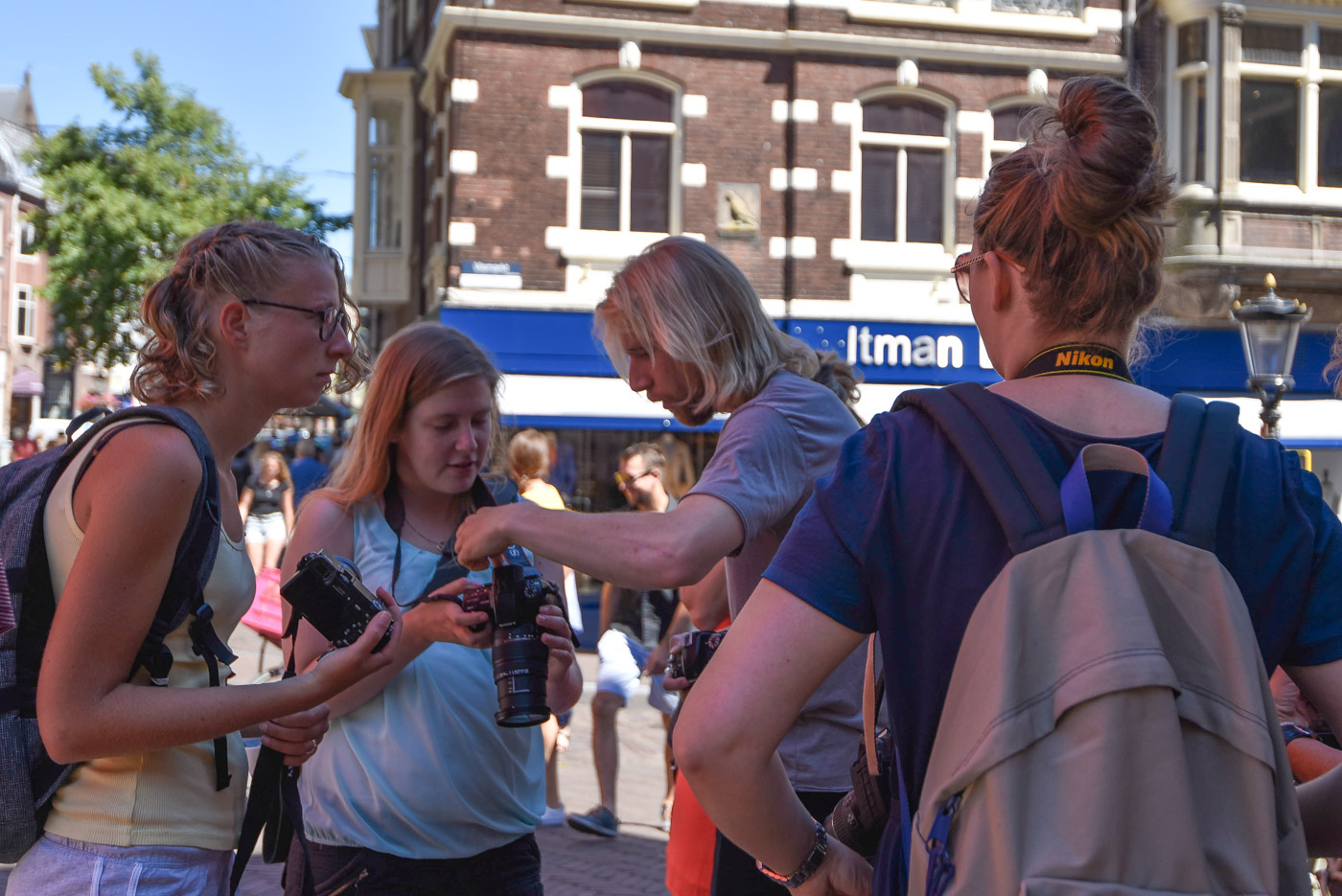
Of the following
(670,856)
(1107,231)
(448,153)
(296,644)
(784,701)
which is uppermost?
(448,153)

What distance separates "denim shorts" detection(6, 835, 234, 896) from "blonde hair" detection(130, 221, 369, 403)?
69 cm

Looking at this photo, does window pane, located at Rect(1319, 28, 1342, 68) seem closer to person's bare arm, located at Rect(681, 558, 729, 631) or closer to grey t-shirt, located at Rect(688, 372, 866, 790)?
person's bare arm, located at Rect(681, 558, 729, 631)

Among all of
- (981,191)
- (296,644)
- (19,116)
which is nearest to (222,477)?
(296,644)

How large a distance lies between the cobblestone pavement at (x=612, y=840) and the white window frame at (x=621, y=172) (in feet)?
20.0

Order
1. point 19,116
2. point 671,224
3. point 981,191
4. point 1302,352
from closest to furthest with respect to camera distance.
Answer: point 981,191 → point 671,224 → point 1302,352 → point 19,116

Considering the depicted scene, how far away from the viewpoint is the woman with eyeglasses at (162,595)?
1.66 meters

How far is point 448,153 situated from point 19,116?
4922cm

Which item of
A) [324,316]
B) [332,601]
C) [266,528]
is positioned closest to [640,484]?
[324,316]

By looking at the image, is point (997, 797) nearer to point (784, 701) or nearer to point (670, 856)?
point (784, 701)

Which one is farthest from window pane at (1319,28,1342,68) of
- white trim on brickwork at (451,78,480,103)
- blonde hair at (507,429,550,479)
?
blonde hair at (507,429,550,479)

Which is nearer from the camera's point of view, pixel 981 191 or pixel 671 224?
pixel 981 191

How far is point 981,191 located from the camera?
5.01 feet

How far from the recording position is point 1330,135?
48.7 feet

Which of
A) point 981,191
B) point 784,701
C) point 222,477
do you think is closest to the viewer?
point 784,701
